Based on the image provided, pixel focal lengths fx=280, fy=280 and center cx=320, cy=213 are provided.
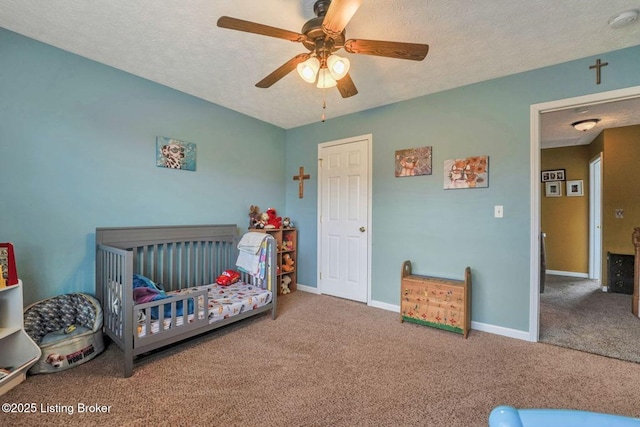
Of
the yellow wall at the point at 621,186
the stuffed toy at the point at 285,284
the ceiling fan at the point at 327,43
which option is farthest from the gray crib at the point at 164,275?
the yellow wall at the point at 621,186

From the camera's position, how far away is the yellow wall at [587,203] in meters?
4.04

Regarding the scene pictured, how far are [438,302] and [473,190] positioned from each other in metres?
1.15

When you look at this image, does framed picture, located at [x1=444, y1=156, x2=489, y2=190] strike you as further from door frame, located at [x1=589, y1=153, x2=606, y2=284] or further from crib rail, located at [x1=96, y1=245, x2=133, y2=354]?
door frame, located at [x1=589, y1=153, x2=606, y2=284]

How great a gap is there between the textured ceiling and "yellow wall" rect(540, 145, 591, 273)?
12.2 feet

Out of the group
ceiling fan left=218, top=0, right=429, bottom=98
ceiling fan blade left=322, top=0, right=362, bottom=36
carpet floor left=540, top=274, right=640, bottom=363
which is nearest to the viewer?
ceiling fan blade left=322, top=0, right=362, bottom=36

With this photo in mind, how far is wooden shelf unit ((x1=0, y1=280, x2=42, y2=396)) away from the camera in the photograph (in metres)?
1.81

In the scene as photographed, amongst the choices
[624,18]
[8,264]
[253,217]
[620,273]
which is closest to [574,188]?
[620,273]

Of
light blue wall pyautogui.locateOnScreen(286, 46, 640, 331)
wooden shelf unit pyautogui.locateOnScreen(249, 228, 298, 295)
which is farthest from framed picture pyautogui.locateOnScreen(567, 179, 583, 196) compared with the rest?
wooden shelf unit pyautogui.locateOnScreen(249, 228, 298, 295)

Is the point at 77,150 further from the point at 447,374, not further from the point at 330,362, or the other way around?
the point at 447,374

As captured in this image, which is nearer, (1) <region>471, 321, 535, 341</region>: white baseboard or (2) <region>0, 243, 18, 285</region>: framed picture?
(2) <region>0, 243, 18, 285</region>: framed picture

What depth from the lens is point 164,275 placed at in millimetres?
2838

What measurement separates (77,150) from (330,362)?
106 inches

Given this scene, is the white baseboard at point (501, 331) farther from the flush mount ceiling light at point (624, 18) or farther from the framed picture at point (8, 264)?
the framed picture at point (8, 264)

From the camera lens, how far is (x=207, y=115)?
323 cm
